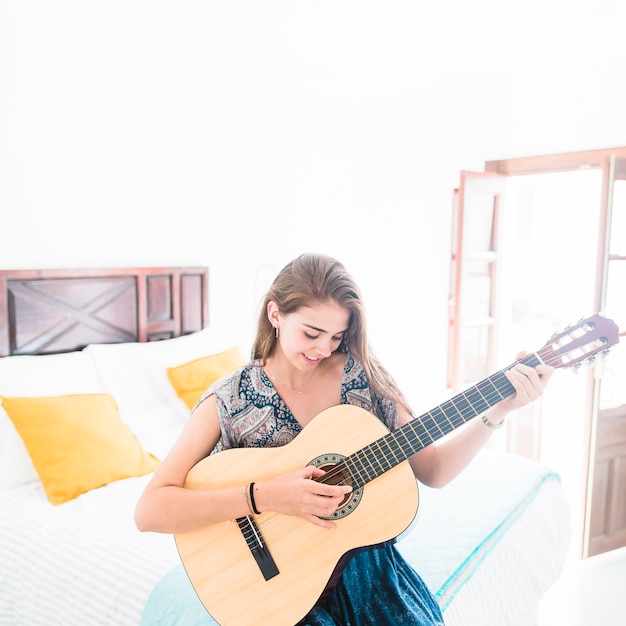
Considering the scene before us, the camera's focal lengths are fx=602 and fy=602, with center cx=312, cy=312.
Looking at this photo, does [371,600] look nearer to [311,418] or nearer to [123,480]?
[311,418]

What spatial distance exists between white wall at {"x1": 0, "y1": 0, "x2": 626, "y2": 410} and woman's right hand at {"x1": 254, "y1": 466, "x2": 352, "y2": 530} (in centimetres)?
187

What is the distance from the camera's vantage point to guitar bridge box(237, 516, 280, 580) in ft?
4.48

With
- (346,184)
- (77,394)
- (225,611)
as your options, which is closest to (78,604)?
(225,611)

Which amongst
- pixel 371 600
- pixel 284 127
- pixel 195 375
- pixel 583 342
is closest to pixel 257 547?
pixel 371 600

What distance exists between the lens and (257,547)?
139 centimetres

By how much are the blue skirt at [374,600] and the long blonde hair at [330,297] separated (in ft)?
1.31


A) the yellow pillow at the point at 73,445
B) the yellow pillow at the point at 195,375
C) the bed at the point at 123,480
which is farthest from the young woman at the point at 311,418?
the yellow pillow at the point at 195,375

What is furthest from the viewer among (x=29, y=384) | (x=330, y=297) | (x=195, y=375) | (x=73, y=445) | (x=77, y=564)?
(x=195, y=375)

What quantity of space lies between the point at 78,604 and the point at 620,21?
2987 mm

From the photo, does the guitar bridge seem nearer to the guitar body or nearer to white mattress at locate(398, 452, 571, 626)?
the guitar body

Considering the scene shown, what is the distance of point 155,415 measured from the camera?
9.34 ft

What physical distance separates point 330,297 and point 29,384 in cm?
156

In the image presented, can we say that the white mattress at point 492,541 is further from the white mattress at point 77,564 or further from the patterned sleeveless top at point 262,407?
the white mattress at point 77,564

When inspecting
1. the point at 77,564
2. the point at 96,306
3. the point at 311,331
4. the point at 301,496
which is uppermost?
the point at 311,331
